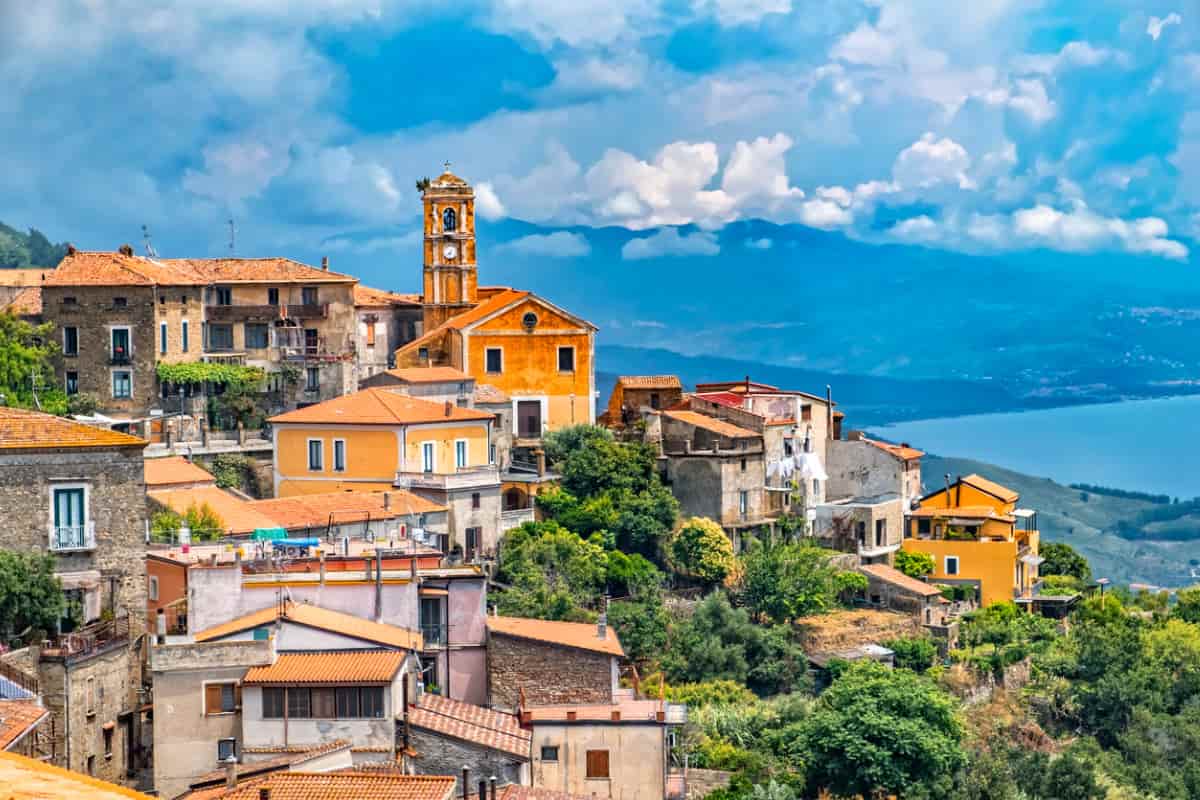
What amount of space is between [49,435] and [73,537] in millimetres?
1735

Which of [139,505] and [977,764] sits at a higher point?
[139,505]

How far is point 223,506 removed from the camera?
151 ft

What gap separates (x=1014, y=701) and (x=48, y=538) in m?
26.8

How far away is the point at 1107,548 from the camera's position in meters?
148

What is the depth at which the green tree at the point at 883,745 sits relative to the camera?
133 ft

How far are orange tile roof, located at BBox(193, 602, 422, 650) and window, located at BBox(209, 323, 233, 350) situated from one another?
29.8 meters

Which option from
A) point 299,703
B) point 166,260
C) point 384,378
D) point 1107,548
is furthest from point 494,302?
point 1107,548

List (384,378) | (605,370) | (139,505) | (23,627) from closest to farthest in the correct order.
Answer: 1. (23,627)
2. (139,505)
3. (384,378)
4. (605,370)

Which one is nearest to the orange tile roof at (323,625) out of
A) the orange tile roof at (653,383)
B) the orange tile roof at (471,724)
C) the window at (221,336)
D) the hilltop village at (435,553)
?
the hilltop village at (435,553)

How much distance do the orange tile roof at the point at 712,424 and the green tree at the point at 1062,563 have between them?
13.4 metres

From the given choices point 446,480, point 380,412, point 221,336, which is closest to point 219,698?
point 446,480

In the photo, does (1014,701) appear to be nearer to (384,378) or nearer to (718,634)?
(718,634)

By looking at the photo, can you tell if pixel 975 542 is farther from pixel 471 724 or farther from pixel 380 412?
pixel 471 724

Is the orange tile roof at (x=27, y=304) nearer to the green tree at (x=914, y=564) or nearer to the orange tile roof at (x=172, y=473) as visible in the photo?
the orange tile roof at (x=172, y=473)
